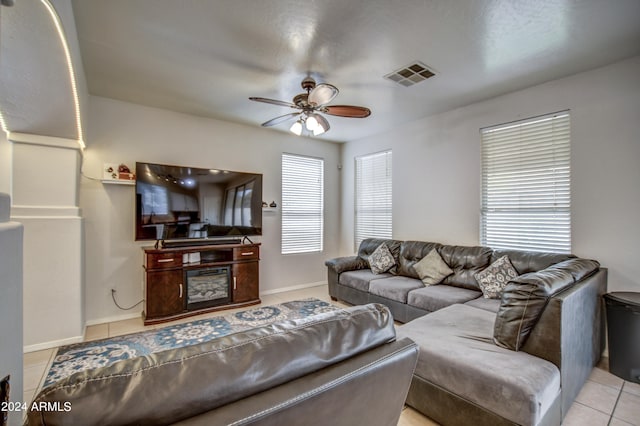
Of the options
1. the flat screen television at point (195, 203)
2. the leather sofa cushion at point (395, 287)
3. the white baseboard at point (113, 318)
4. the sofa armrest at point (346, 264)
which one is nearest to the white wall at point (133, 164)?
the white baseboard at point (113, 318)

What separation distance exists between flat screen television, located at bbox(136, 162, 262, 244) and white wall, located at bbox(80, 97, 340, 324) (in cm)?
34

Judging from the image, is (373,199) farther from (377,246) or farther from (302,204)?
(302,204)

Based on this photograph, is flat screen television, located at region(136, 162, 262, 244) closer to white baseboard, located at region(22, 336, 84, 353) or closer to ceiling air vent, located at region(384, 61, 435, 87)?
white baseboard, located at region(22, 336, 84, 353)

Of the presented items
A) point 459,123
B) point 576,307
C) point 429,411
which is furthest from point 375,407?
point 459,123

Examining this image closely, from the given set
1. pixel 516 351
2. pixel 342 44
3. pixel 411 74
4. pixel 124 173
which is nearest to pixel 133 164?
pixel 124 173

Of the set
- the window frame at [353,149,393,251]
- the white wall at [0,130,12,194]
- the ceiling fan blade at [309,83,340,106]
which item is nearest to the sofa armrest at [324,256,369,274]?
the window frame at [353,149,393,251]

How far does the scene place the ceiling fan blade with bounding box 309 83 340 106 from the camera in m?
2.43

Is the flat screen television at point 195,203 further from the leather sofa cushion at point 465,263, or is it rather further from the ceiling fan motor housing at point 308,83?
the leather sofa cushion at point 465,263

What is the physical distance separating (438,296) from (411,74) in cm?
233

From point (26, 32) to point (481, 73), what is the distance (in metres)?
3.55

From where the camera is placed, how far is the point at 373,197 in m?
5.22

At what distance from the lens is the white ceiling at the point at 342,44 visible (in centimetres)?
204

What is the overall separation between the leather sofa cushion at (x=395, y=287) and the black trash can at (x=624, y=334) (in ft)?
5.29

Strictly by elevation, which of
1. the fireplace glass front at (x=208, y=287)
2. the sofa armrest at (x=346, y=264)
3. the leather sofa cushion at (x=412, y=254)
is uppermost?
the leather sofa cushion at (x=412, y=254)
